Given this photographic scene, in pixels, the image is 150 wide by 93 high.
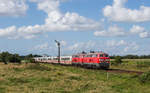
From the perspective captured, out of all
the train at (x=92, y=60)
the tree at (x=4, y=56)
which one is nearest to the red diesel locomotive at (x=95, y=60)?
the train at (x=92, y=60)

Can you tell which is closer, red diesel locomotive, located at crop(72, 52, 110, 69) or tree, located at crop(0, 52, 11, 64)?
red diesel locomotive, located at crop(72, 52, 110, 69)

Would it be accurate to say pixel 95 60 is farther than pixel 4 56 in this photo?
No

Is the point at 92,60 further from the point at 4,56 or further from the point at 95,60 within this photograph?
the point at 4,56

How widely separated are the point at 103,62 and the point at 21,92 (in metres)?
24.2

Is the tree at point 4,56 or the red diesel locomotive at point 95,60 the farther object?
the tree at point 4,56

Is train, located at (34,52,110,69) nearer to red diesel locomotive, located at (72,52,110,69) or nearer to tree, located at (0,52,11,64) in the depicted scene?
red diesel locomotive, located at (72,52,110,69)

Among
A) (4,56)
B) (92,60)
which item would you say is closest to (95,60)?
(92,60)

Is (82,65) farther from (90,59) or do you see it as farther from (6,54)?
(6,54)

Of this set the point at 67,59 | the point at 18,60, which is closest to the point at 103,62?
the point at 67,59

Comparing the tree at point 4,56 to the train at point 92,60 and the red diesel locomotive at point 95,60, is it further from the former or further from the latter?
the red diesel locomotive at point 95,60

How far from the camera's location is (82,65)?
5022 cm

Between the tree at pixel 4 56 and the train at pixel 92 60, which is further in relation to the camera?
the tree at pixel 4 56

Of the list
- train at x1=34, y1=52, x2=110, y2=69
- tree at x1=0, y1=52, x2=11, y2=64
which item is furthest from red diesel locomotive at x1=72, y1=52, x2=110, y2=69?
tree at x1=0, y1=52, x2=11, y2=64

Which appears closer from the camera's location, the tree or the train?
the train
